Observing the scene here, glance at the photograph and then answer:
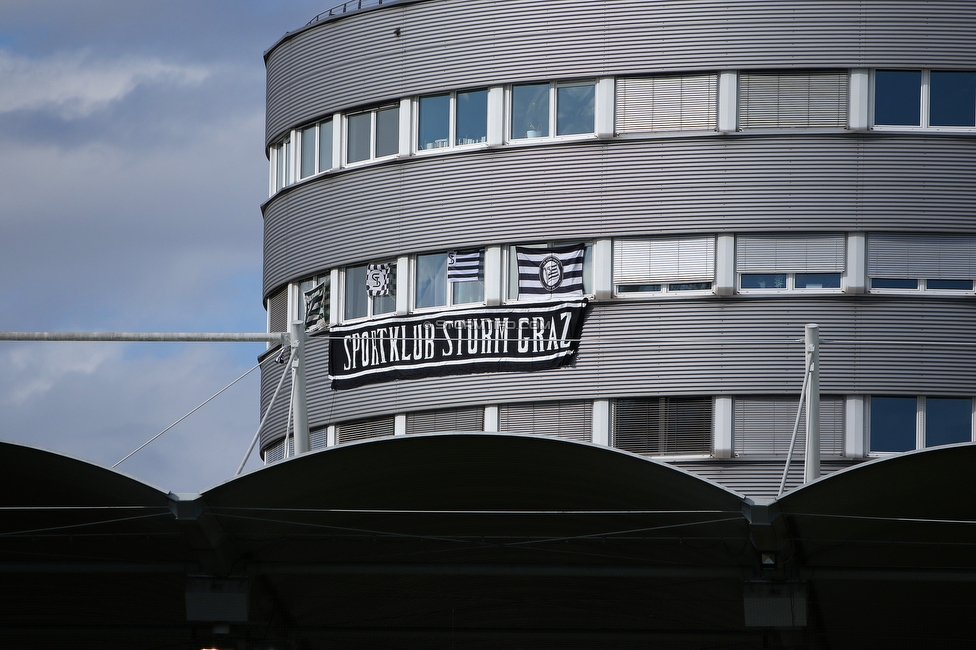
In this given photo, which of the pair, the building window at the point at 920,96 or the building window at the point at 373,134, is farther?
the building window at the point at 373,134

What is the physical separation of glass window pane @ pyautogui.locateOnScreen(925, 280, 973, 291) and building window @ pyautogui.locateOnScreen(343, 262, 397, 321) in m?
11.0

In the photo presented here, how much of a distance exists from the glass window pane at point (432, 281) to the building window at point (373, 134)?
8.69ft

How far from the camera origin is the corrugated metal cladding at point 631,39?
102 ft

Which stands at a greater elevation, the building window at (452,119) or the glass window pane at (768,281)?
the building window at (452,119)

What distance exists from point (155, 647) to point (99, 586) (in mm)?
1407

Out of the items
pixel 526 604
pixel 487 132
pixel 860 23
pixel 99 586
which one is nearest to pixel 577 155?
pixel 487 132

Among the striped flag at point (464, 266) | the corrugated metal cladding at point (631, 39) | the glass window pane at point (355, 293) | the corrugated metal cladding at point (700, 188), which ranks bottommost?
the glass window pane at point (355, 293)

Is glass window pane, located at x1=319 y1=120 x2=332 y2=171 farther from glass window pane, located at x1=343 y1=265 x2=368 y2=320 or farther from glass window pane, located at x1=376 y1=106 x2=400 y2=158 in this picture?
glass window pane, located at x1=343 y1=265 x2=368 y2=320

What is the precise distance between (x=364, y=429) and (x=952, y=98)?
45.8ft

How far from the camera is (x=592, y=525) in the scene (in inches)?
832

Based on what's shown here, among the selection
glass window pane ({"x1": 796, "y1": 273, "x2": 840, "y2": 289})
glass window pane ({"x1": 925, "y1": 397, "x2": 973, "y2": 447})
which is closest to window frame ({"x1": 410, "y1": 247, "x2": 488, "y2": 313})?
glass window pane ({"x1": 796, "y1": 273, "x2": 840, "y2": 289})

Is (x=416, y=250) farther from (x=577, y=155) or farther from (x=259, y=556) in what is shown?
(x=259, y=556)

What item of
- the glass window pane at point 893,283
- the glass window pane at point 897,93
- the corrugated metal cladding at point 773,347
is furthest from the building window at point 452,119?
the glass window pane at point 893,283

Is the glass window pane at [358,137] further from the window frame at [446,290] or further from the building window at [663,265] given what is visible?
the building window at [663,265]
